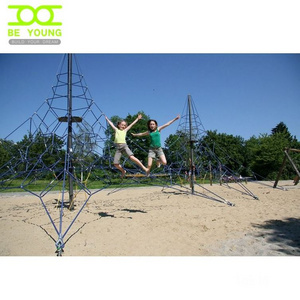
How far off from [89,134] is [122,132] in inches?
63.8

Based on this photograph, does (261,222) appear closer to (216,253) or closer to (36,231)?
(216,253)

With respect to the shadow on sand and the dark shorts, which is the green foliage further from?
the shadow on sand

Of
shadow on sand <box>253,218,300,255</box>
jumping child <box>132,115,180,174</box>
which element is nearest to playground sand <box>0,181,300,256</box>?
shadow on sand <box>253,218,300,255</box>

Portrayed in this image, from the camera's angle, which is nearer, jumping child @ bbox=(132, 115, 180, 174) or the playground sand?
the playground sand

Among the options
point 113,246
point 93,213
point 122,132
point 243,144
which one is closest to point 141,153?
point 93,213

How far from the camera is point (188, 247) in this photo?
3.50 metres

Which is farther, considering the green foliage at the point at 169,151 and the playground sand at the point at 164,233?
the green foliage at the point at 169,151

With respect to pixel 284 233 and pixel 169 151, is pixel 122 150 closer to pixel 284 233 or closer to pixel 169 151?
pixel 284 233

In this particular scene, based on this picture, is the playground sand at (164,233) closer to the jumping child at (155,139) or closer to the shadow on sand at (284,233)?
the shadow on sand at (284,233)
